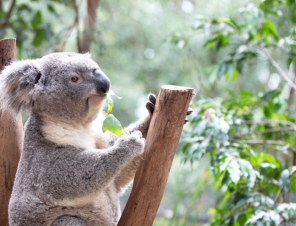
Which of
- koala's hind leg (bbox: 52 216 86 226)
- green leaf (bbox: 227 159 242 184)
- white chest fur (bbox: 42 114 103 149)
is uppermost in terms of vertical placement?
white chest fur (bbox: 42 114 103 149)

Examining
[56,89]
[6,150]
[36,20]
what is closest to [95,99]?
[56,89]

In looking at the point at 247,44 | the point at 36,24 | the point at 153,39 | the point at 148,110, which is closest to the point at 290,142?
the point at 247,44

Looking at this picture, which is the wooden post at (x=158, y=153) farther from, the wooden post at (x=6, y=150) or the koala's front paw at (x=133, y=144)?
the wooden post at (x=6, y=150)

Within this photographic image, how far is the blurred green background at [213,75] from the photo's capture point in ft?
9.32

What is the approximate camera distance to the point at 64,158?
2.16 m

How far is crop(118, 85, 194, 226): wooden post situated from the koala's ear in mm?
621

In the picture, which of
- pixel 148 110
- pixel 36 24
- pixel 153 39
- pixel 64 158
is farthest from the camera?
pixel 153 39

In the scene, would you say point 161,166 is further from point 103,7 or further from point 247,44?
point 103,7

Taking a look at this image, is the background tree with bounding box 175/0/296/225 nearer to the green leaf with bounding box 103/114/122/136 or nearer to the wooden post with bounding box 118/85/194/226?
the wooden post with bounding box 118/85/194/226

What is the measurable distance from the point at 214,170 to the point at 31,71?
4.00 ft

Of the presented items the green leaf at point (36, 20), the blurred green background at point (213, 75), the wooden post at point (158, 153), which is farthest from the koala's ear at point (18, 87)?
the green leaf at point (36, 20)

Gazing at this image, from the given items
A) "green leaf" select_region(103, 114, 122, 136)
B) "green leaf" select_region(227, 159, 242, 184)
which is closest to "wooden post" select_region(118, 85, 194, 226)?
"green leaf" select_region(103, 114, 122, 136)

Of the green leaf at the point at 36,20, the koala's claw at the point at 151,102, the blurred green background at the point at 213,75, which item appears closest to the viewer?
the koala's claw at the point at 151,102

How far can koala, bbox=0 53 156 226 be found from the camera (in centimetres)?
211
